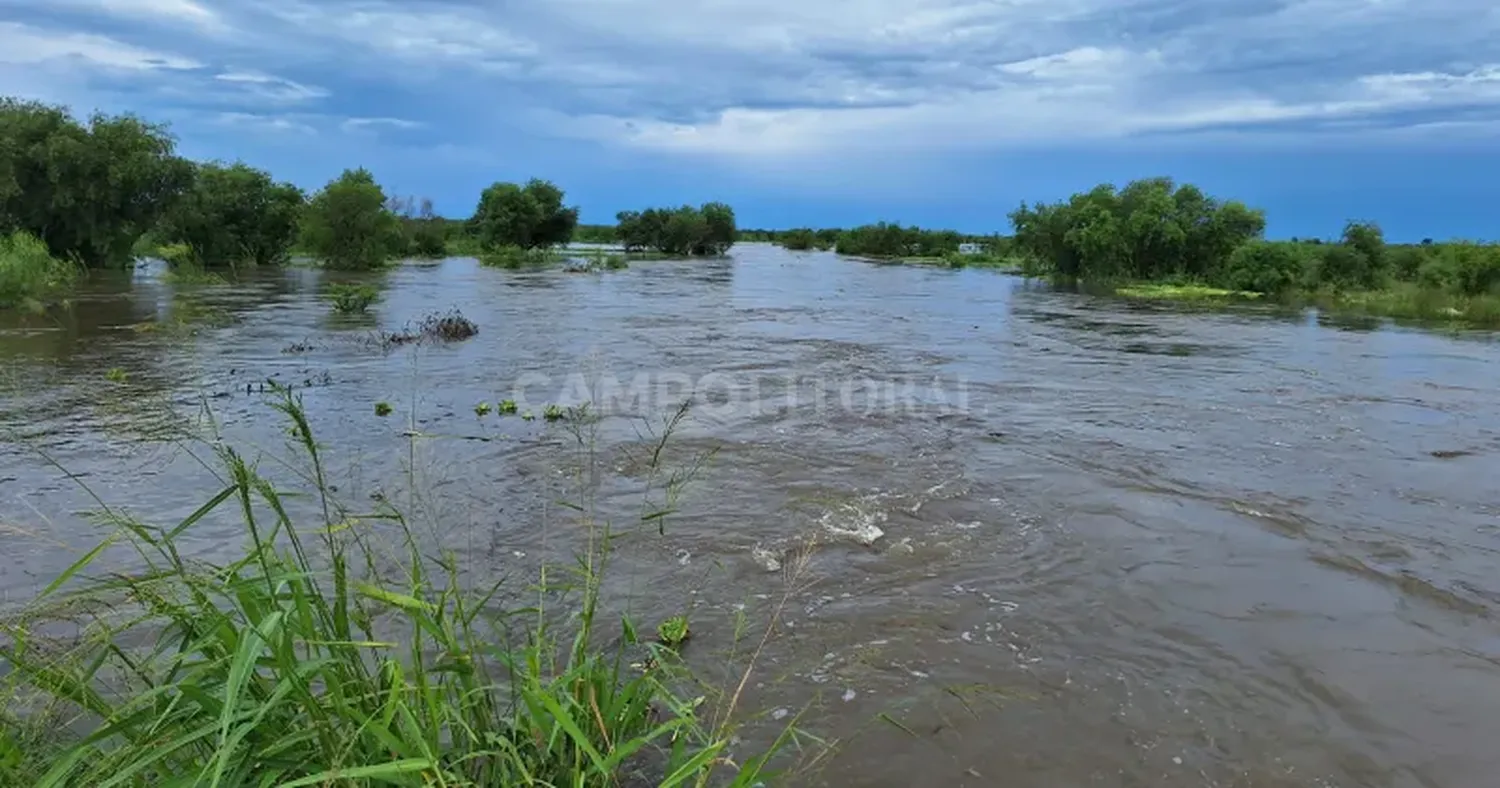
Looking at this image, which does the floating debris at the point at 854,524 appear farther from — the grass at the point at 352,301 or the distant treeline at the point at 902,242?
the distant treeline at the point at 902,242

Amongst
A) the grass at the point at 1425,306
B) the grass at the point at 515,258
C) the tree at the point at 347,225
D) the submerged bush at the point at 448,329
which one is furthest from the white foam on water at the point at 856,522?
the grass at the point at 515,258

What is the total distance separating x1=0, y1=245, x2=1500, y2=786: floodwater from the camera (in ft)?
13.1

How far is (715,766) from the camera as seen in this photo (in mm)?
3434

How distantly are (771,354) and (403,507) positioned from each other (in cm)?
1081

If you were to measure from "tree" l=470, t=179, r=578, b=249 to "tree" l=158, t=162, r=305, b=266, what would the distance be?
2226 centimetres

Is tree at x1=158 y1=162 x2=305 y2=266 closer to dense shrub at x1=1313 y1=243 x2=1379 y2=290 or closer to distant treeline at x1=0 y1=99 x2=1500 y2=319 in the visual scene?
distant treeline at x1=0 y1=99 x2=1500 y2=319

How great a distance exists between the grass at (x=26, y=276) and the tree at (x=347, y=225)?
2353 cm

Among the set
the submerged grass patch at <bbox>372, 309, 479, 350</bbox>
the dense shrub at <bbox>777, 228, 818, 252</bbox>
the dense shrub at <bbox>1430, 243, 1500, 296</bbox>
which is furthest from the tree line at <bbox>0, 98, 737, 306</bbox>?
the dense shrub at <bbox>777, 228, 818, 252</bbox>

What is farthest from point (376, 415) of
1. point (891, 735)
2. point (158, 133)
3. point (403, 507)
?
point (158, 133)

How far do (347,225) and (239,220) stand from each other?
227 inches

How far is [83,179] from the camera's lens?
103ft

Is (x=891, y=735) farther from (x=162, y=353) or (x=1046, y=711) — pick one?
(x=162, y=353)

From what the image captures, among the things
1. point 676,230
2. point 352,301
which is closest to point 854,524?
point 352,301

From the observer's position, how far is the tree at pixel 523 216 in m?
71.1
